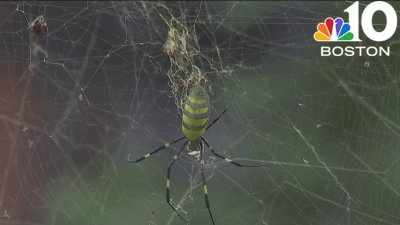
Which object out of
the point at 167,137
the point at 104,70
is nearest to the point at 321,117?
the point at 167,137

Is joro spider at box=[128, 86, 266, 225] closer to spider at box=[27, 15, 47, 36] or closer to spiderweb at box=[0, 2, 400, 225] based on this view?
spiderweb at box=[0, 2, 400, 225]

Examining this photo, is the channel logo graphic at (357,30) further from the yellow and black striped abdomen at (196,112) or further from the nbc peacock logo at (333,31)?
the yellow and black striped abdomen at (196,112)


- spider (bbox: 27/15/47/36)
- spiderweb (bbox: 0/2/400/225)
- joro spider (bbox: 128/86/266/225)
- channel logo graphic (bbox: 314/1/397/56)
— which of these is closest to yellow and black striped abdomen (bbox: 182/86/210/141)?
joro spider (bbox: 128/86/266/225)

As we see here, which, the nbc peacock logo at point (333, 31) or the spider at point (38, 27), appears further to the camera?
the nbc peacock logo at point (333, 31)

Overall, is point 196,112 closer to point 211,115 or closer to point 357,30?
point 211,115

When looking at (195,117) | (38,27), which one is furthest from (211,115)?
(38,27)

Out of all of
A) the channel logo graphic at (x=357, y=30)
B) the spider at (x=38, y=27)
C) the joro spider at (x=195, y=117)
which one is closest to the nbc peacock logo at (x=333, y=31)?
the channel logo graphic at (x=357, y=30)
